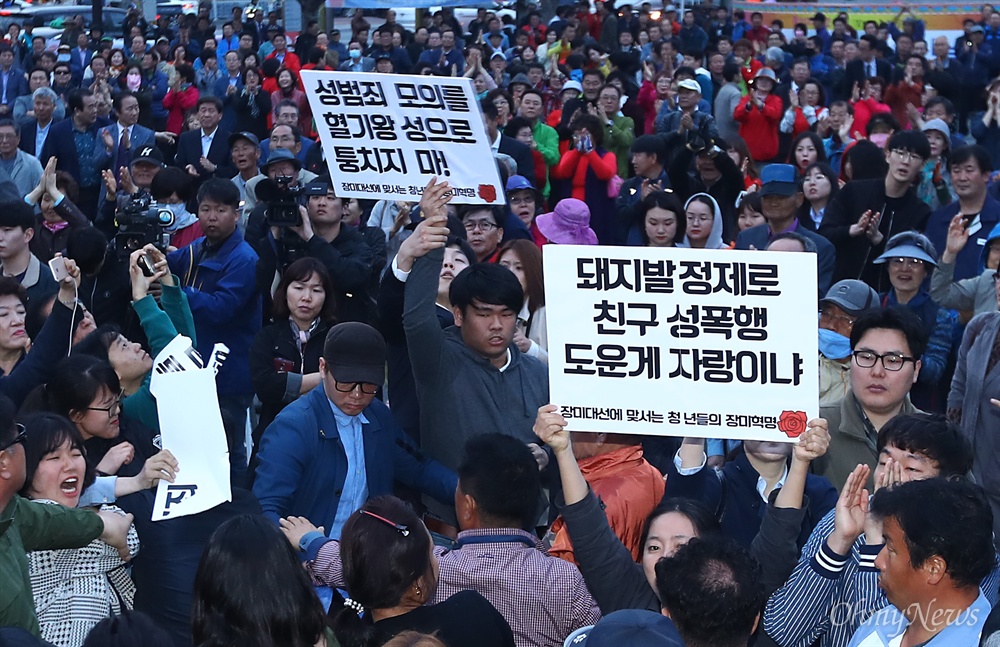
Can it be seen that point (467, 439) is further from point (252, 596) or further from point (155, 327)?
point (252, 596)

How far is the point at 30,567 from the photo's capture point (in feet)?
12.5

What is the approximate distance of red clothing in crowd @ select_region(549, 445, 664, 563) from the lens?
424 centimetres

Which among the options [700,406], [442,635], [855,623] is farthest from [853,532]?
[442,635]

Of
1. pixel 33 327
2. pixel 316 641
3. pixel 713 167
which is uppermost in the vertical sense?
pixel 316 641

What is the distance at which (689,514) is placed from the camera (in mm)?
3902

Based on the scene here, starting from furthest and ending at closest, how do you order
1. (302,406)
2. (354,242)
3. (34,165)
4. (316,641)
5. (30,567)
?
1. (34,165)
2. (354,242)
3. (302,406)
4. (30,567)
5. (316,641)

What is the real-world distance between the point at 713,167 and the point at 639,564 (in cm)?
577

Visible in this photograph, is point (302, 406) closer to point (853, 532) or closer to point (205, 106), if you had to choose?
point (853, 532)

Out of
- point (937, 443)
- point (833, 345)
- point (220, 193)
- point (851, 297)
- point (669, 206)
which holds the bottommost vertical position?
point (669, 206)

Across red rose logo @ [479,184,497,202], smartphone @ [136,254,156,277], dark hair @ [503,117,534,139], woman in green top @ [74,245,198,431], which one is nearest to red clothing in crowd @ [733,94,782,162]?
dark hair @ [503,117,534,139]

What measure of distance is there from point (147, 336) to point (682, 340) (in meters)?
2.43

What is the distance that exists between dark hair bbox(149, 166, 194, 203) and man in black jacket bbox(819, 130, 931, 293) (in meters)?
3.93

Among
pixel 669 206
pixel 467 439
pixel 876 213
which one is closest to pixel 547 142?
pixel 669 206

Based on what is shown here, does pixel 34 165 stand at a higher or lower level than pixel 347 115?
lower
